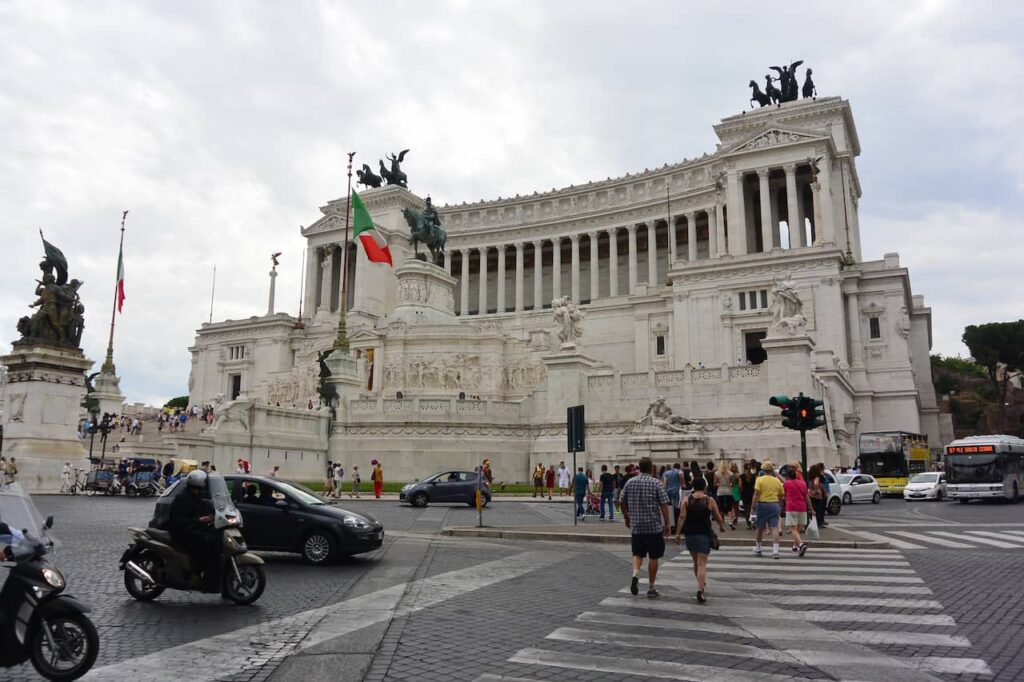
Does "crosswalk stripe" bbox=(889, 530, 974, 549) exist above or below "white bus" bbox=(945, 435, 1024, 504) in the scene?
below

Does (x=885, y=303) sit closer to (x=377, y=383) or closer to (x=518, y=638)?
(x=377, y=383)

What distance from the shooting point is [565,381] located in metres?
38.0

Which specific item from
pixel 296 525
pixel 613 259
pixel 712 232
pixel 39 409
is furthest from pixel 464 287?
pixel 296 525

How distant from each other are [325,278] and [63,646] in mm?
88044

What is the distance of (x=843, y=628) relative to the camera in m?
8.31

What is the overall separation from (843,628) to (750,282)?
49.5m

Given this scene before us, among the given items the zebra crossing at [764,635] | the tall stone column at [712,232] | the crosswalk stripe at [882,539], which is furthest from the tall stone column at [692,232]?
the zebra crossing at [764,635]

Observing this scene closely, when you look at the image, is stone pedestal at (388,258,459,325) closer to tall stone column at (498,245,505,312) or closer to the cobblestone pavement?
tall stone column at (498,245,505,312)

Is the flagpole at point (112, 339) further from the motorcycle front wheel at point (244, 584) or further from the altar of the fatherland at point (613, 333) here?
the motorcycle front wheel at point (244, 584)

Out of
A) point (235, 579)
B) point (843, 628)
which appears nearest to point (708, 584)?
point (843, 628)

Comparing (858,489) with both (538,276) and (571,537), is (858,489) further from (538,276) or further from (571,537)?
(538,276)

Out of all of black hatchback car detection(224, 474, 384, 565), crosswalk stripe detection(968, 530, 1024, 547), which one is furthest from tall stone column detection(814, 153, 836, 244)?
black hatchback car detection(224, 474, 384, 565)

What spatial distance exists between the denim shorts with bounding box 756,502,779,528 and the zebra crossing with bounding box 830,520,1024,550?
11.4ft

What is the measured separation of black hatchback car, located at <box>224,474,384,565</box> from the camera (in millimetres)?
12852
